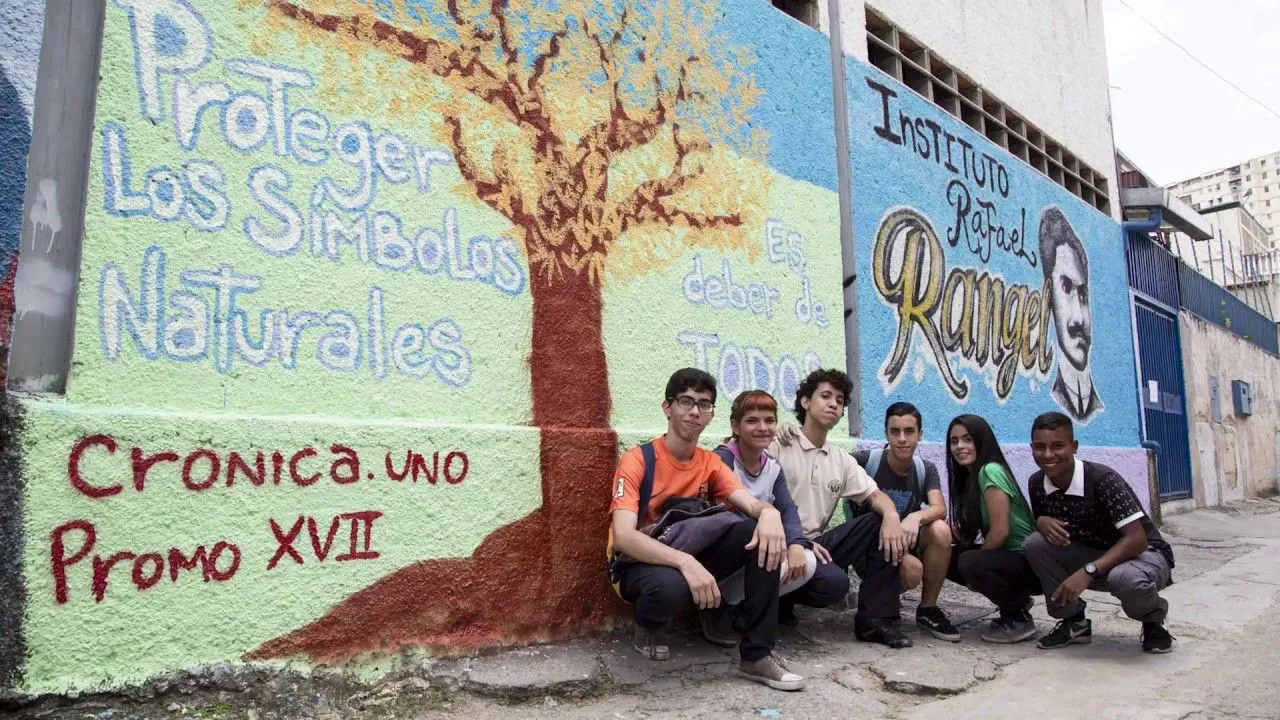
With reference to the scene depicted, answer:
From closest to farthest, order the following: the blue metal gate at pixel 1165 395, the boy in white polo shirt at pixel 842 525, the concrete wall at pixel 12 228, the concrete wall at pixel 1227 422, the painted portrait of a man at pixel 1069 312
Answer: the concrete wall at pixel 12 228
the boy in white polo shirt at pixel 842 525
the painted portrait of a man at pixel 1069 312
the blue metal gate at pixel 1165 395
the concrete wall at pixel 1227 422

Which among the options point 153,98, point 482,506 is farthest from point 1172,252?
point 153,98

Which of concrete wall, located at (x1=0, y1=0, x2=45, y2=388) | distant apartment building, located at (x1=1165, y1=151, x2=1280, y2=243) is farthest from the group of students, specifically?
distant apartment building, located at (x1=1165, y1=151, x2=1280, y2=243)

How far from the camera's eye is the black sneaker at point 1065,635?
391cm

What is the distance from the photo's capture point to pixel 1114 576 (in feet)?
11.8

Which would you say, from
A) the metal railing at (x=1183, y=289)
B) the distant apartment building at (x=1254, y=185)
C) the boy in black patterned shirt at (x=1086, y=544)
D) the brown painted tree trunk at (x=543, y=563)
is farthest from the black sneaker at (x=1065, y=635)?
the distant apartment building at (x=1254, y=185)

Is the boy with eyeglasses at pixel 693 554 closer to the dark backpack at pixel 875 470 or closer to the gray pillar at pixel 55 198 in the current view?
the dark backpack at pixel 875 470

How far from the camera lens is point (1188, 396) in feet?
36.2

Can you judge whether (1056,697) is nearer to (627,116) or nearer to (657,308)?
(657,308)

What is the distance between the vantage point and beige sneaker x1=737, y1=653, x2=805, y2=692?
3117mm

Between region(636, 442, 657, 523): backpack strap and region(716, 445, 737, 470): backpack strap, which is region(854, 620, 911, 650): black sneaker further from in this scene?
region(636, 442, 657, 523): backpack strap

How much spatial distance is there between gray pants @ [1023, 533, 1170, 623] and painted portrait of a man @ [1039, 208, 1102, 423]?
4228 mm

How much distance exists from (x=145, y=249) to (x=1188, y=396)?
38.6ft

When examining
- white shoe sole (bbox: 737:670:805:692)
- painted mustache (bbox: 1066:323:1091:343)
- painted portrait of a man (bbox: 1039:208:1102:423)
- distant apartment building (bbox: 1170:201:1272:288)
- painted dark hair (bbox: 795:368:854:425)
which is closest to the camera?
white shoe sole (bbox: 737:670:805:692)

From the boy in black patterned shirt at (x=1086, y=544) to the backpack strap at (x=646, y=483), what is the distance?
5.39 feet
